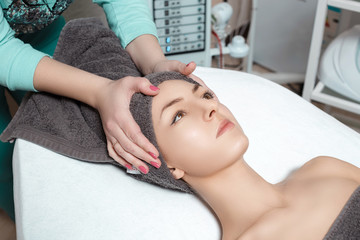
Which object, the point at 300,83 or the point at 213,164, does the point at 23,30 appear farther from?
the point at 300,83

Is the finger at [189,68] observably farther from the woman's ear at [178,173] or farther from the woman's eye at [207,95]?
the woman's ear at [178,173]

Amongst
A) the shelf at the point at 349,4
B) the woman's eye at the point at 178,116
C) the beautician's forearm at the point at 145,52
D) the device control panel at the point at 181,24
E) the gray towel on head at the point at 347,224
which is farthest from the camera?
the device control panel at the point at 181,24

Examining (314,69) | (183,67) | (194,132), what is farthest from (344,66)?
(194,132)

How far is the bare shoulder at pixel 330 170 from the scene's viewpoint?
2.98 feet

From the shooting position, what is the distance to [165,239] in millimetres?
883

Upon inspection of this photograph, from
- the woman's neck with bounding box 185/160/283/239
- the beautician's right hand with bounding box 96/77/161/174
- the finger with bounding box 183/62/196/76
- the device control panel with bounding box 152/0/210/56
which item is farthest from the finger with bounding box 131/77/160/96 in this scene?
the device control panel with bounding box 152/0/210/56

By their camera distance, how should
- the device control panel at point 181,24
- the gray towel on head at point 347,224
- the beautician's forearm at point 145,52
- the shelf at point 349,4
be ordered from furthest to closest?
the device control panel at point 181,24 < the shelf at point 349,4 < the beautician's forearm at point 145,52 < the gray towel on head at point 347,224

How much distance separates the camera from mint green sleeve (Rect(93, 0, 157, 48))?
1.17 meters

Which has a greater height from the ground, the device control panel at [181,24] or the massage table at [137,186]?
the device control panel at [181,24]

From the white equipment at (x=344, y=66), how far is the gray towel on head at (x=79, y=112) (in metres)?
0.77

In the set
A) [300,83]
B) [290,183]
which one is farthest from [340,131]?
[300,83]

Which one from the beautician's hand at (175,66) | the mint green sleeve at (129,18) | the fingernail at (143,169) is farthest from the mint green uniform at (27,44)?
the fingernail at (143,169)

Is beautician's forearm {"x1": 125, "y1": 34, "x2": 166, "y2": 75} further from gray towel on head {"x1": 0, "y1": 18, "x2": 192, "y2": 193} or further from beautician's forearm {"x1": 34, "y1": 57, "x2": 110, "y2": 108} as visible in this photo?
beautician's forearm {"x1": 34, "y1": 57, "x2": 110, "y2": 108}

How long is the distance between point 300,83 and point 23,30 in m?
1.56
